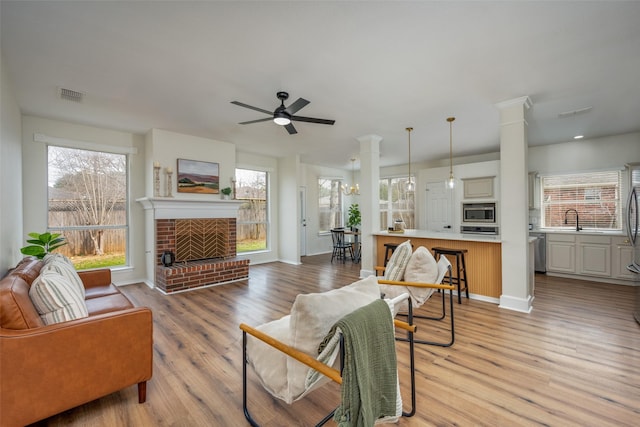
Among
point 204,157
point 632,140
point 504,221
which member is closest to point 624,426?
point 504,221

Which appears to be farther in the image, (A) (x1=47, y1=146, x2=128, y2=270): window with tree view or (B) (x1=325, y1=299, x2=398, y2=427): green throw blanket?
(A) (x1=47, y1=146, x2=128, y2=270): window with tree view

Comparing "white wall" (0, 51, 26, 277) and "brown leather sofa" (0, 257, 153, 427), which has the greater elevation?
"white wall" (0, 51, 26, 277)

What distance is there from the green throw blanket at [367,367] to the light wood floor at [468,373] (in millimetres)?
553

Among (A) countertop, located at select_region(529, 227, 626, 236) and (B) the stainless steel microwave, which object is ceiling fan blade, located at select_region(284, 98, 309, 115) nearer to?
(B) the stainless steel microwave

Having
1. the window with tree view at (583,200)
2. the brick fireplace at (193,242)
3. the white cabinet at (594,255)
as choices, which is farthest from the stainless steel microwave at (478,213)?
the brick fireplace at (193,242)

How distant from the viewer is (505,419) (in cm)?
166

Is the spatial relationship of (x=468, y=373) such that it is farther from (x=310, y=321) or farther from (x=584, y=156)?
(x=584, y=156)

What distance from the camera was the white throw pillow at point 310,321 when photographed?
1.32 meters

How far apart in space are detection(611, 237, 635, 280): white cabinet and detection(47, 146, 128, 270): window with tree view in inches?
331

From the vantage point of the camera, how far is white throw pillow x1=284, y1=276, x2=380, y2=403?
132 cm

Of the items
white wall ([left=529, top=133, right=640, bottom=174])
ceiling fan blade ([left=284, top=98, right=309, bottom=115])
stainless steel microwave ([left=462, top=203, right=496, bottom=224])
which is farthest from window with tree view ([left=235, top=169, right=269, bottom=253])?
white wall ([left=529, top=133, right=640, bottom=174])

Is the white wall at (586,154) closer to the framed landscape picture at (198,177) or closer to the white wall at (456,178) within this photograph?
the white wall at (456,178)

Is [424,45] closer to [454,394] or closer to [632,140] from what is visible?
[454,394]

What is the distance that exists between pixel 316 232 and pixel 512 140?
5.71m
